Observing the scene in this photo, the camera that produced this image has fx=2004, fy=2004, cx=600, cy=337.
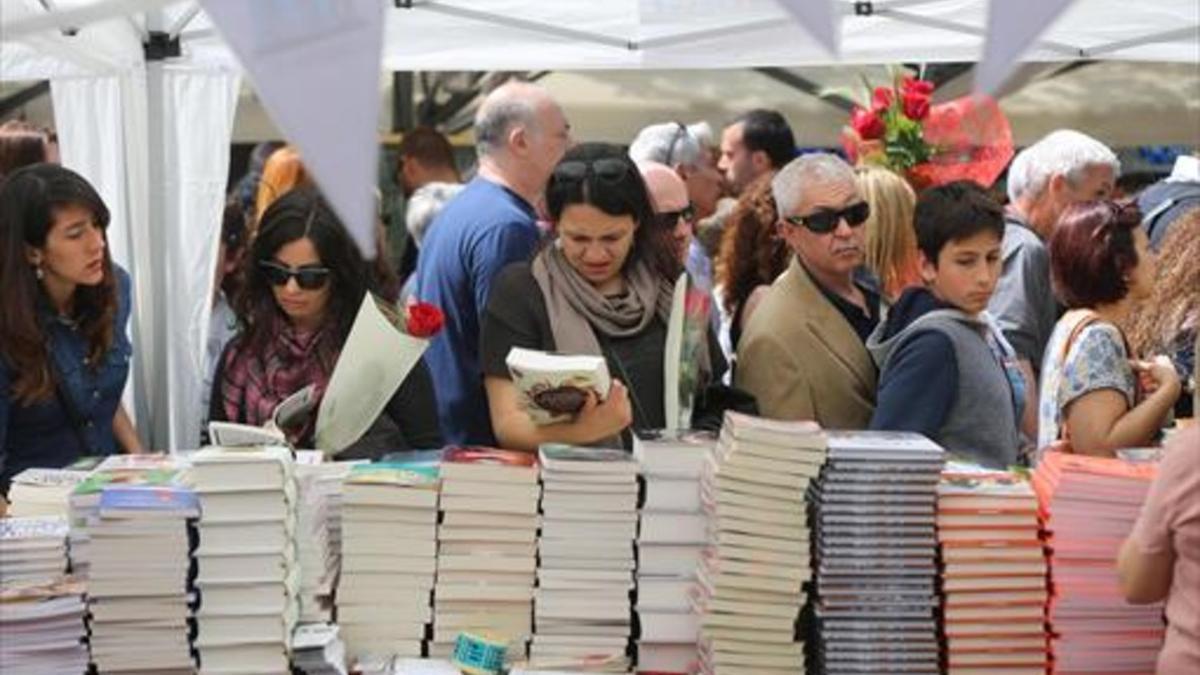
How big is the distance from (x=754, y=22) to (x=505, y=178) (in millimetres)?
1051

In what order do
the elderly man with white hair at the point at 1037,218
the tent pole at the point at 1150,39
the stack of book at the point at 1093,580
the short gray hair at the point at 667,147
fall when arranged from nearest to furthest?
the stack of book at the point at 1093,580 < the elderly man with white hair at the point at 1037,218 < the short gray hair at the point at 667,147 < the tent pole at the point at 1150,39

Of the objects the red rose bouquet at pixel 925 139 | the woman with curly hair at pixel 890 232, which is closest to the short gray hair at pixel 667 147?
the red rose bouquet at pixel 925 139

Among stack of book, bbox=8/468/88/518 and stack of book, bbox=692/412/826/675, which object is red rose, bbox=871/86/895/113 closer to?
stack of book, bbox=692/412/826/675

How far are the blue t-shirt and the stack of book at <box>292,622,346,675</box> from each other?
136cm

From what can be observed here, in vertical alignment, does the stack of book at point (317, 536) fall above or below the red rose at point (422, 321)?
below

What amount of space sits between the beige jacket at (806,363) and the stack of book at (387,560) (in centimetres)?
92

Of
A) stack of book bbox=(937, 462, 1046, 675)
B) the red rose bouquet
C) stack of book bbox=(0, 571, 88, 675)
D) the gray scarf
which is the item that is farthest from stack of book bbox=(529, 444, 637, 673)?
the red rose bouquet

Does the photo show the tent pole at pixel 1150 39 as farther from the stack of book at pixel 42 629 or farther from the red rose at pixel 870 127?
the stack of book at pixel 42 629

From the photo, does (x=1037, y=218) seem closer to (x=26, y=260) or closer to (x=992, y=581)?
(x=992, y=581)

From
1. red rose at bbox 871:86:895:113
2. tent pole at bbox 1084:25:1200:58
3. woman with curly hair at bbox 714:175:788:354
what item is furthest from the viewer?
tent pole at bbox 1084:25:1200:58

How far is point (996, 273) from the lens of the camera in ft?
14.1

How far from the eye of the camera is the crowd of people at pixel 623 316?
13.4ft

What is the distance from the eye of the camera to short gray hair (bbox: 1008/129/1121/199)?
20.1ft

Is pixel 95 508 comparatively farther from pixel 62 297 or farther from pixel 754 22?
pixel 754 22
